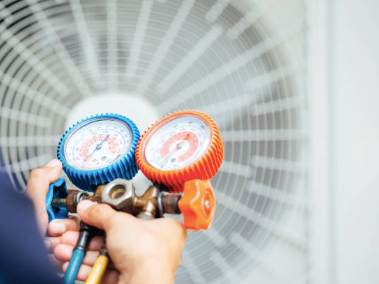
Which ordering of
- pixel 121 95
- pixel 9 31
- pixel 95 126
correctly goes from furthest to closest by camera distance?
→ pixel 121 95 → pixel 9 31 → pixel 95 126

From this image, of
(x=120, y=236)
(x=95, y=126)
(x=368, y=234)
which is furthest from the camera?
(x=368, y=234)

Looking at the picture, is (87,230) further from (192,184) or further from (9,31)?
(9,31)

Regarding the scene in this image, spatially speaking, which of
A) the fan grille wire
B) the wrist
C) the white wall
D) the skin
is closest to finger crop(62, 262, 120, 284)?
the skin

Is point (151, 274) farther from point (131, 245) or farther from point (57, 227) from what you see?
point (57, 227)

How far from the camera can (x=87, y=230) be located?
21.2 inches

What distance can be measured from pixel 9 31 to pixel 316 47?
2.71 ft

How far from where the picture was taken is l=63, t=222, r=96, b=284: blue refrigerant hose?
484 mm

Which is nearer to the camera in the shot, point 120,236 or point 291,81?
point 120,236

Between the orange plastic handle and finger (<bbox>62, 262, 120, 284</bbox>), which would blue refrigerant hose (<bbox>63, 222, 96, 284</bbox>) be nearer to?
finger (<bbox>62, 262, 120, 284</bbox>)

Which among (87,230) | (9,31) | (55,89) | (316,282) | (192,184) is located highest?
(9,31)

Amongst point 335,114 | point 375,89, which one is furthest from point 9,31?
point 375,89

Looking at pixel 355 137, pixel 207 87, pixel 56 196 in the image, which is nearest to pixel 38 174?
pixel 56 196

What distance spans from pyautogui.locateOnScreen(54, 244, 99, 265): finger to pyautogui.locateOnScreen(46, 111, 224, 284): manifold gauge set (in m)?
0.04

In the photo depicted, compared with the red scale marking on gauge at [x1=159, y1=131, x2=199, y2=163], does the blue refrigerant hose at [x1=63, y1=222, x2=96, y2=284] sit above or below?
below
